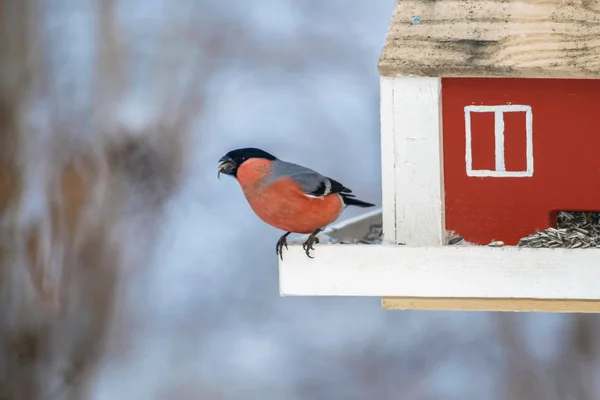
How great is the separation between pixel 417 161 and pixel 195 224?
1.69 m

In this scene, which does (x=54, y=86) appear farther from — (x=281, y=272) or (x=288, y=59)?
(x=281, y=272)

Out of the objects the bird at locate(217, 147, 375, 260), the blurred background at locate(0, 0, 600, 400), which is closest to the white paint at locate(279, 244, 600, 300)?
the bird at locate(217, 147, 375, 260)

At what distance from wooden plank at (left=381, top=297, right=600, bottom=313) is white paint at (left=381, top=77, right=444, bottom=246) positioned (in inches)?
5.3

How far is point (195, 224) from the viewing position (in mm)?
3406

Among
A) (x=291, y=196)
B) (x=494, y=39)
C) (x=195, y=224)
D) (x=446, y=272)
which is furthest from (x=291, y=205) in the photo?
(x=195, y=224)

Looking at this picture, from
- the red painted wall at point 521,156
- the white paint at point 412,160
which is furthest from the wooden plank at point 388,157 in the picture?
the red painted wall at point 521,156

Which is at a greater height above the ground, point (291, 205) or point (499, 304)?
point (291, 205)

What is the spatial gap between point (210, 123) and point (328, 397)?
3.37 feet

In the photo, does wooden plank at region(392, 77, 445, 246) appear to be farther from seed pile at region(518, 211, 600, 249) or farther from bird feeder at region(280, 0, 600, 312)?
seed pile at region(518, 211, 600, 249)

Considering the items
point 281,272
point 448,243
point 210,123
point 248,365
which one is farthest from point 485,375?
point 281,272

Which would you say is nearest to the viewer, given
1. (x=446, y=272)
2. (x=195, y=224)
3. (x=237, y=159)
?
(x=446, y=272)

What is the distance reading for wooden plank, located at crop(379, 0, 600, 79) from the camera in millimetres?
1723

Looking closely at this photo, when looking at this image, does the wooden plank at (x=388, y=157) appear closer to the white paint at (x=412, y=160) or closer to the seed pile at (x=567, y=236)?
the white paint at (x=412, y=160)

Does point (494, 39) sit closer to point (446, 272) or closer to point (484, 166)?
point (484, 166)
